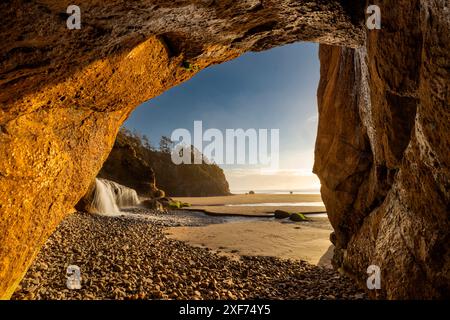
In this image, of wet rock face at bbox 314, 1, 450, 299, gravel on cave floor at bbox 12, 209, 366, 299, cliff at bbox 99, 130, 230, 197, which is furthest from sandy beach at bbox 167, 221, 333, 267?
cliff at bbox 99, 130, 230, 197

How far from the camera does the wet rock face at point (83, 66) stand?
372 cm

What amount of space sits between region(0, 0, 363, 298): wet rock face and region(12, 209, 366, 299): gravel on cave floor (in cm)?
145

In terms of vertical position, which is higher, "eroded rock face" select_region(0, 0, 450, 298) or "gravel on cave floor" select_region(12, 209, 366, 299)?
"eroded rock face" select_region(0, 0, 450, 298)

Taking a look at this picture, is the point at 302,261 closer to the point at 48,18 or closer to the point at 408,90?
the point at 408,90

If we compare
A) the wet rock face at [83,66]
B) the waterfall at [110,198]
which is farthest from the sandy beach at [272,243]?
the waterfall at [110,198]

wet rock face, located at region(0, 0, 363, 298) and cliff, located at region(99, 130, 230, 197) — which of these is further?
cliff, located at region(99, 130, 230, 197)

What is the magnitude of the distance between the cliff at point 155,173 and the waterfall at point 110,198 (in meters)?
5.07

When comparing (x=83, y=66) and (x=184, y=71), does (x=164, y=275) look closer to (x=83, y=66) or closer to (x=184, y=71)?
(x=83, y=66)

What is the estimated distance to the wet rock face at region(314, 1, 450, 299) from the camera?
3.32m

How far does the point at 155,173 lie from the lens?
67625mm

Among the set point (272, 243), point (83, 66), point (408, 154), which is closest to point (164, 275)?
point (83, 66)

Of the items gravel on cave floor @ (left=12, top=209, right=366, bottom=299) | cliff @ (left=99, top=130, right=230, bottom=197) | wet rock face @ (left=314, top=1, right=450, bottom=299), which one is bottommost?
cliff @ (left=99, top=130, right=230, bottom=197)

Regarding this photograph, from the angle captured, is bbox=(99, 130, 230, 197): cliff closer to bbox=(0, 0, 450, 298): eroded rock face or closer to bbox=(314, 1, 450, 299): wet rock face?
bbox=(0, 0, 450, 298): eroded rock face

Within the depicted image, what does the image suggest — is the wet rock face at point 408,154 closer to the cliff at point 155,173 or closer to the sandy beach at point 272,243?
the sandy beach at point 272,243
